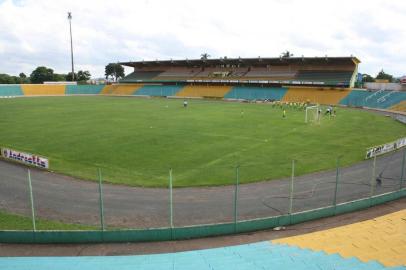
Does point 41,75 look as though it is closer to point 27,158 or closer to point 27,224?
point 27,158

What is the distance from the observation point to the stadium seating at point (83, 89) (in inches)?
4038

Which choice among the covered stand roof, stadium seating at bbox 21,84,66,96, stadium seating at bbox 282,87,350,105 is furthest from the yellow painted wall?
stadium seating at bbox 21,84,66,96

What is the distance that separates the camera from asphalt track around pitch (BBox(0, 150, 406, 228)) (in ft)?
46.6

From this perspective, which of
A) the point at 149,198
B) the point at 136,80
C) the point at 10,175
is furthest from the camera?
the point at 136,80

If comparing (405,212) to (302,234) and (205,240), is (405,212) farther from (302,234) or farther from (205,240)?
(205,240)

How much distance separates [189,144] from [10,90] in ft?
260

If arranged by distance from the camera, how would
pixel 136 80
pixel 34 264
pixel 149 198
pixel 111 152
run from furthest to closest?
1. pixel 136 80
2. pixel 111 152
3. pixel 149 198
4. pixel 34 264

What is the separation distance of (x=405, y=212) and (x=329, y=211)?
2866 mm

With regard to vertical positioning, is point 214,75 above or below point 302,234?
above

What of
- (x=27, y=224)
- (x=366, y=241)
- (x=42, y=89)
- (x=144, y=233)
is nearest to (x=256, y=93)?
(x=42, y=89)

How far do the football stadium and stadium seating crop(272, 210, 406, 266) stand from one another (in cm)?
6

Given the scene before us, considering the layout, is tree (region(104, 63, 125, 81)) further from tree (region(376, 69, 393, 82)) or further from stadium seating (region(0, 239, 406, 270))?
stadium seating (region(0, 239, 406, 270))

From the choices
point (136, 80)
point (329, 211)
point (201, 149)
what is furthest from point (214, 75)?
point (329, 211)

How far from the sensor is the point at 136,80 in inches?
4235
